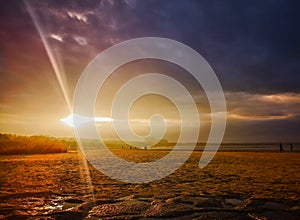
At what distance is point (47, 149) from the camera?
31.7 m

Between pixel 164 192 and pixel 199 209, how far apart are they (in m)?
2.14

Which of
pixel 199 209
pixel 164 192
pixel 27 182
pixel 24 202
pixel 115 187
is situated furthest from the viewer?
pixel 27 182

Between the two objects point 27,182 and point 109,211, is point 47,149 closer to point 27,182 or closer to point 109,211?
point 27,182

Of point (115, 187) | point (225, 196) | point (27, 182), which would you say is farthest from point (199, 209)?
point (27, 182)

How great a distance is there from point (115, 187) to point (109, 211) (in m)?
3.21

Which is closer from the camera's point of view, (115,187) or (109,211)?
(109,211)

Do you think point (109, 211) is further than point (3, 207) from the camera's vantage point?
No

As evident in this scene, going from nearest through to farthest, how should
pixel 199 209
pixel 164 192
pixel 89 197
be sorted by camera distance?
pixel 199 209 < pixel 89 197 < pixel 164 192

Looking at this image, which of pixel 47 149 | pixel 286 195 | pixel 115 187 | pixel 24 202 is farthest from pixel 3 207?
pixel 47 149

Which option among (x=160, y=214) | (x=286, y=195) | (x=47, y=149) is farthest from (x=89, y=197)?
Result: (x=47, y=149)

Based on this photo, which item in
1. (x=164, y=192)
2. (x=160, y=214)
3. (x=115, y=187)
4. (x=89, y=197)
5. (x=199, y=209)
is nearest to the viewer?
(x=160, y=214)

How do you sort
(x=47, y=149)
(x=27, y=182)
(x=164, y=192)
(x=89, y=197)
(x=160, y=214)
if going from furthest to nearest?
(x=47, y=149), (x=27, y=182), (x=164, y=192), (x=89, y=197), (x=160, y=214)

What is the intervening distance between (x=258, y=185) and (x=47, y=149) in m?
27.5

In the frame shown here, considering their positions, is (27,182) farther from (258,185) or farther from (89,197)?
(258,185)
